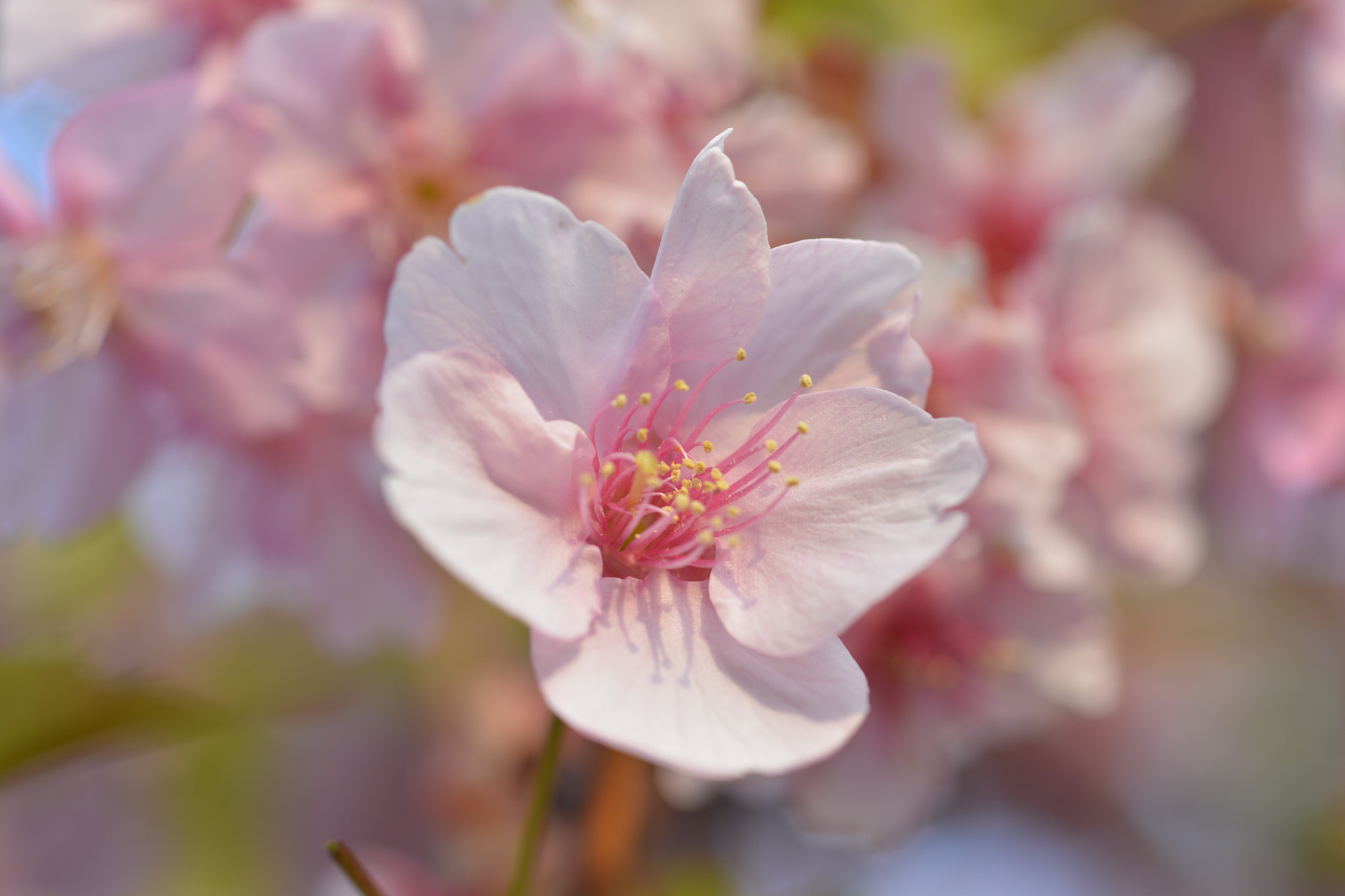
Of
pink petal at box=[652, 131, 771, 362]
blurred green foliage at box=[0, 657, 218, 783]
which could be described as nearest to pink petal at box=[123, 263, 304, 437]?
blurred green foliage at box=[0, 657, 218, 783]

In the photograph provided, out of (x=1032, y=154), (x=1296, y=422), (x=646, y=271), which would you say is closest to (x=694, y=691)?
(x=646, y=271)

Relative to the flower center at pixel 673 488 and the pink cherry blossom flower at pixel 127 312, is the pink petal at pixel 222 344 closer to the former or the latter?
the pink cherry blossom flower at pixel 127 312

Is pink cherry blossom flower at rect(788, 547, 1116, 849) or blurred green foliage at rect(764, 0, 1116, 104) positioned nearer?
pink cherry blossom flower at rect(788, 547, 1116, 849)

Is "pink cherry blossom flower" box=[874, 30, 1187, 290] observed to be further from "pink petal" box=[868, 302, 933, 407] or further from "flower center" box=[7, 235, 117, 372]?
"flower center" box=[7, 235, 117, 372]

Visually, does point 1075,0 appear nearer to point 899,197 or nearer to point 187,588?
point 899,197

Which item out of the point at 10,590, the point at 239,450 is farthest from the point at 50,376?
the point at 10,590

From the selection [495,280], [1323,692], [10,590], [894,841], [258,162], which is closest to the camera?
[495,280]
